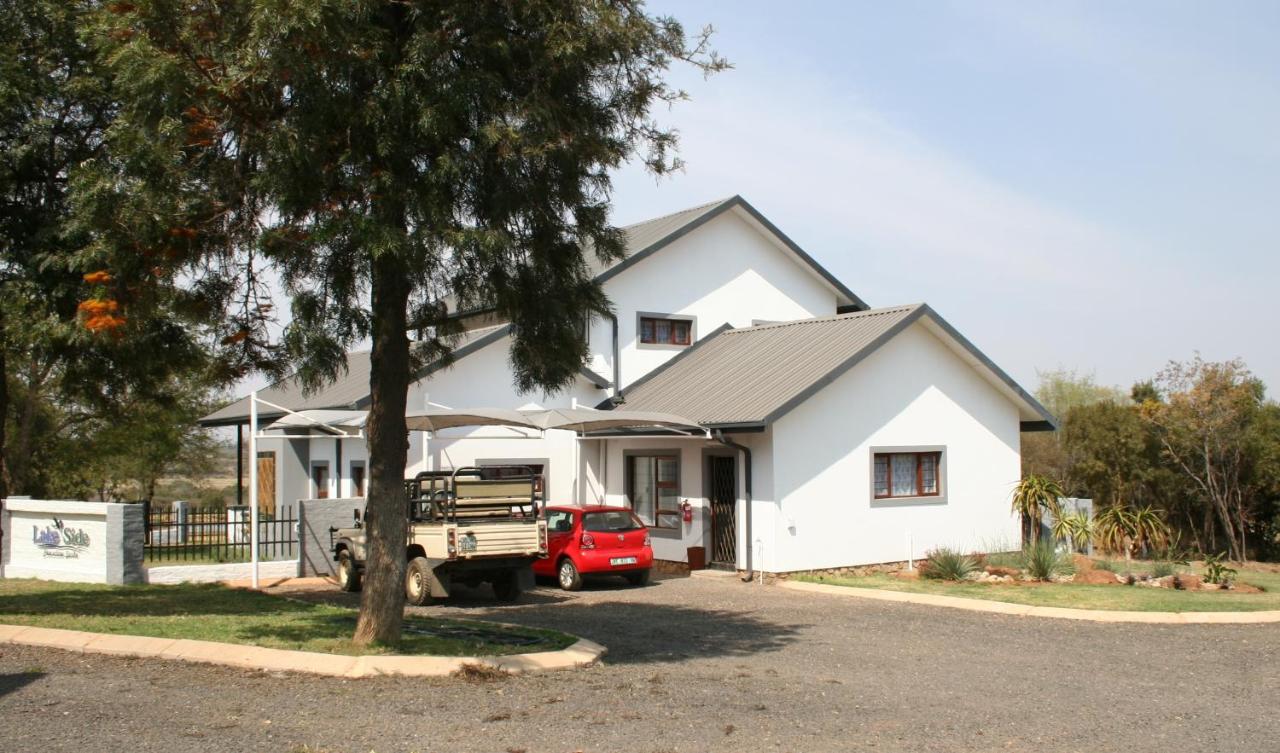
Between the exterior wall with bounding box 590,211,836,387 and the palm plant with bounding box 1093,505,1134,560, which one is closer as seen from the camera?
the palm plant with bounding box 1093,505,1134,560

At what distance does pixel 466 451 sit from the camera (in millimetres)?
22844

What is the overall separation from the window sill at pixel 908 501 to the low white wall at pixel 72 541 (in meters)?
12.7

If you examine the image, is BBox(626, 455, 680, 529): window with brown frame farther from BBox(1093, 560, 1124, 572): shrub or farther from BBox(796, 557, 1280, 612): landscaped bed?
BBox(1093, 560, 1124, 572): shrub

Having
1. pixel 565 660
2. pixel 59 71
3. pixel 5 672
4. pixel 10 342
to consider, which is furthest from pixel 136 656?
pixel 59 71

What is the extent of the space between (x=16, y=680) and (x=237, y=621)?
3971 millimetres

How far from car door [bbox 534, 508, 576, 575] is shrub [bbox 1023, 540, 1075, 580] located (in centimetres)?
777

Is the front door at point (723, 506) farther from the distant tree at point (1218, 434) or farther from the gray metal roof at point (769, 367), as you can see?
the distant tree at point (1218, 434)

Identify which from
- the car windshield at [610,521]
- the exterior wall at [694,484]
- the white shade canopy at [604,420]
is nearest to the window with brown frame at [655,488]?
the exterior wall at [694,484]

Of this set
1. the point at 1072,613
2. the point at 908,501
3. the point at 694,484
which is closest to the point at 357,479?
the point at 694,484

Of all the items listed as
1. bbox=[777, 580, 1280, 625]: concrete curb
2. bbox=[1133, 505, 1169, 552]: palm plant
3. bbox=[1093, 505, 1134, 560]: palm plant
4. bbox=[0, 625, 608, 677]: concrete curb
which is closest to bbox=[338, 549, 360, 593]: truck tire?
bbox=[0, 625, 608, 677]: concrete curb

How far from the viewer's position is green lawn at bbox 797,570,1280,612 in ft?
53.7

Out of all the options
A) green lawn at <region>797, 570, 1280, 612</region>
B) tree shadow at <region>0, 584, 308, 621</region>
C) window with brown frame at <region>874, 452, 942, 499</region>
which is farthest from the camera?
window with brown frame at <region>874, 452, 942, 499</region>

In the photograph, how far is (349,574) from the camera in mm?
18844

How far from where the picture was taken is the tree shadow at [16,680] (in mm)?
9688
